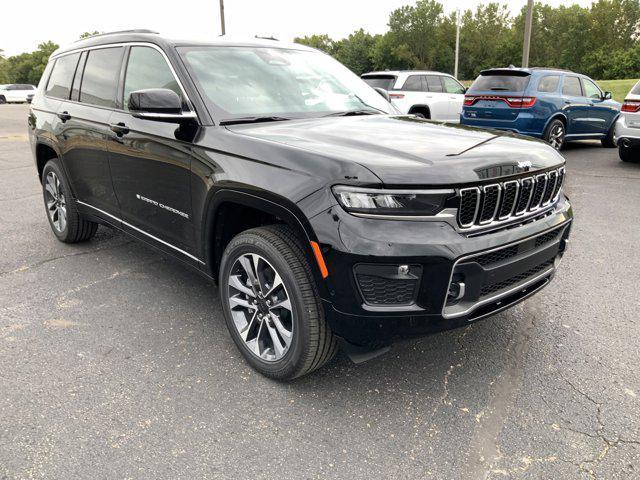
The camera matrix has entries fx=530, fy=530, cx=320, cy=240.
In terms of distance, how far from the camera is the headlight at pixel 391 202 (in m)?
2.29

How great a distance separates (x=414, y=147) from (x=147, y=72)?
197 cm

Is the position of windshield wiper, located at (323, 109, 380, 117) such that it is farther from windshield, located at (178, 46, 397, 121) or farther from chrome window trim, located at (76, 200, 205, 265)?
chrome window trim, located at (76, 200, 205, 265)

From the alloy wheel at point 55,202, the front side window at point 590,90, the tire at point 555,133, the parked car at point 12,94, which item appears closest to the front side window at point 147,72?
the alloy wheel at point 55,202

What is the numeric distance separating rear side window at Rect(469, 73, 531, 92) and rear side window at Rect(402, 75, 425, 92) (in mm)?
1932

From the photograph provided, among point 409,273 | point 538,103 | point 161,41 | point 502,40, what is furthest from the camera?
point 502,40

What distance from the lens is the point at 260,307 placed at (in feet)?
9.38

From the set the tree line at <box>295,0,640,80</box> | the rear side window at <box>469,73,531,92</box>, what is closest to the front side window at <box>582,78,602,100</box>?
the rear side window at <box>469,73,531,92</box>

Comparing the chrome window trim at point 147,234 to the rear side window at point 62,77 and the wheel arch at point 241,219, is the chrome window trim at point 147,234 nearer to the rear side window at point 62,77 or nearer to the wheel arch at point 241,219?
the wheel arch at point 241,219

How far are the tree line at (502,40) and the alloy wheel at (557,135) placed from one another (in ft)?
176

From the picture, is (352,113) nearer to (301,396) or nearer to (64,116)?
(301,396)

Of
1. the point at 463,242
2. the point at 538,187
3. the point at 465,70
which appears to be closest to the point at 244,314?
the point at 463,242

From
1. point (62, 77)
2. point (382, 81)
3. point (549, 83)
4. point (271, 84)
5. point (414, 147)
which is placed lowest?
point (414, 147)

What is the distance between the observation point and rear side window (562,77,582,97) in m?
11.2

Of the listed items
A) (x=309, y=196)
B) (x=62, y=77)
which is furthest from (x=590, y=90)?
(x=309, y=196)
